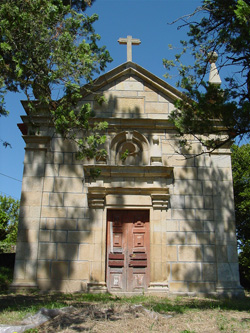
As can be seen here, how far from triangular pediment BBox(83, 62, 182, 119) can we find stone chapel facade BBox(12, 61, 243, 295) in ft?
0.19

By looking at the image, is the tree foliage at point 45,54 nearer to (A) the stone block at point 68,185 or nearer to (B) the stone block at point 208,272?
(A) the stone block at point 68,185

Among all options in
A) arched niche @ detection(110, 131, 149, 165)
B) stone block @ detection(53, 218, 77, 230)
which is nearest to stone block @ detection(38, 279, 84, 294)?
stone block @ detection(53, 218, 77, 230)

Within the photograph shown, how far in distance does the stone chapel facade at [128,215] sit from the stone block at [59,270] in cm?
2

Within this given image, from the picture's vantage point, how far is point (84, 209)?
9531 millimetres

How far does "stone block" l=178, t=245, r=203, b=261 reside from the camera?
30.6 ft

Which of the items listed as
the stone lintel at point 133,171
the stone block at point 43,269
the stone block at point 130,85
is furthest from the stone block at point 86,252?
the stone block at point 130,85

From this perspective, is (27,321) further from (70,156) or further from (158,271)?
(70,156)

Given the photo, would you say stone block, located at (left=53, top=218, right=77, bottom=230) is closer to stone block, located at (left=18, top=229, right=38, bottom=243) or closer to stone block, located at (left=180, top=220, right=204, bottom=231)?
stone block, located at (left=18, top=229, right=38, bottom=243)

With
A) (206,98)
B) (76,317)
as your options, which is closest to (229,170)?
(206,98)

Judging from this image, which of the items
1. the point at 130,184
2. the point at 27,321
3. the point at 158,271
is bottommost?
the point at 27,321

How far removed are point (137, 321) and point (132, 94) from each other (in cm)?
654

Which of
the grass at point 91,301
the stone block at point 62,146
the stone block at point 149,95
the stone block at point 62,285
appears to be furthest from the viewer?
the stone block at point 149,95

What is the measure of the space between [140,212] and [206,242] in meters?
1.79

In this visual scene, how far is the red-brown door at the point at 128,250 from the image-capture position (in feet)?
30.5
